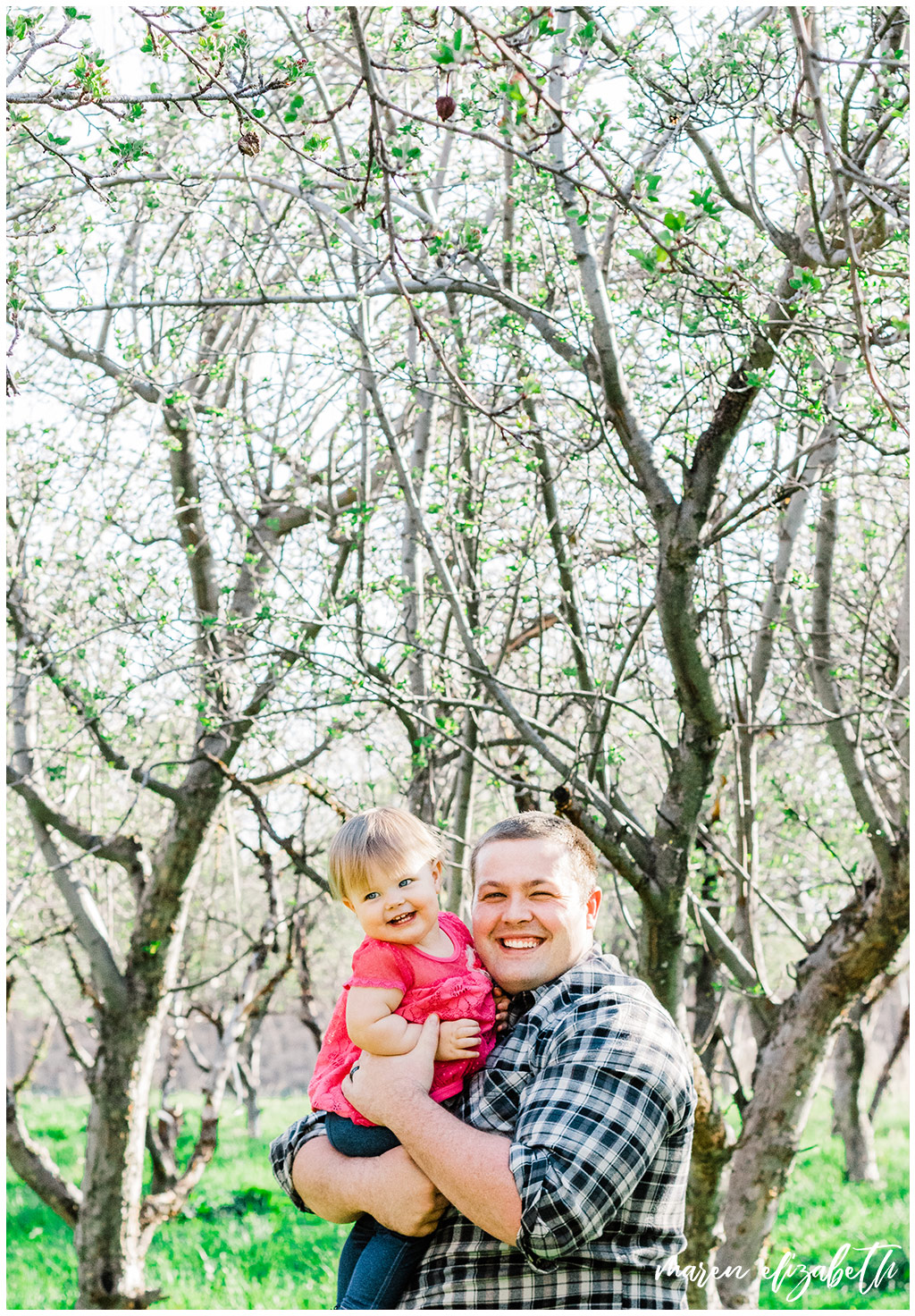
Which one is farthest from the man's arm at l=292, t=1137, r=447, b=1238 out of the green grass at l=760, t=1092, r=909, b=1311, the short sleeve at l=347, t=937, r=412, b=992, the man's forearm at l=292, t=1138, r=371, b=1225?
the green grass at l=760, t=1092, r=909, b=1311

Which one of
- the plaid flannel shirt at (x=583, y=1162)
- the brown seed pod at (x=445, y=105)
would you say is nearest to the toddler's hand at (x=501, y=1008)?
the plaid flannel shirt at (x=583, y=1162)

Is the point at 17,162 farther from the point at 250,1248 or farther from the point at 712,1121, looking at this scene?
the point at 250,1248

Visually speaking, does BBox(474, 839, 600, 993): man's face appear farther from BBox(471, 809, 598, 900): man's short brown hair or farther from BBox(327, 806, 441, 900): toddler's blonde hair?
BBox(327, 806, 441, 900): toddler's blonde hair

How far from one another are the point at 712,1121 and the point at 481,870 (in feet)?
8.15

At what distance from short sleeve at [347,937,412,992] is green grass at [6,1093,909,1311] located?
529 centimetres

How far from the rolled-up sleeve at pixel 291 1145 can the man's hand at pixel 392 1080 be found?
8.7 inches

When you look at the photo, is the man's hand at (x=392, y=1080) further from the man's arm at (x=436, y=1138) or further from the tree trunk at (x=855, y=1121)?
the tree trunk at (x=855, y=1121)

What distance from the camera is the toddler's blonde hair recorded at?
2260mm

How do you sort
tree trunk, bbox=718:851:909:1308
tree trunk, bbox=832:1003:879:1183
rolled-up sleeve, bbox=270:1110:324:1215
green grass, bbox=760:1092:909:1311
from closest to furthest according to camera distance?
rolled-up sleeve, bbox=270:1110:324:1215 < tree trunk, bbox=718:851:909:1308 < green grass, bbox=760:1092:909:1311 < tree trunk, bbox=832:1003:879:1183

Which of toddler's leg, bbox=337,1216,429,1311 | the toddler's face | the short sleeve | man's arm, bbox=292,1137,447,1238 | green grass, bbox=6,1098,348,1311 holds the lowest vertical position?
green grass, bbox=6,1098,348,1311

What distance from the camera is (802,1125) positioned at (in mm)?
4605

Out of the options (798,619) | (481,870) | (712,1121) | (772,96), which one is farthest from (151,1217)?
(772,96)

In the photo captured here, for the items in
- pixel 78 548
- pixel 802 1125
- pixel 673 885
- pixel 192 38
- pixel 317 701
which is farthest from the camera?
pixel 78 548

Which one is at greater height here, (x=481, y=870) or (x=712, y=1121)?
(x=481, y=870)
